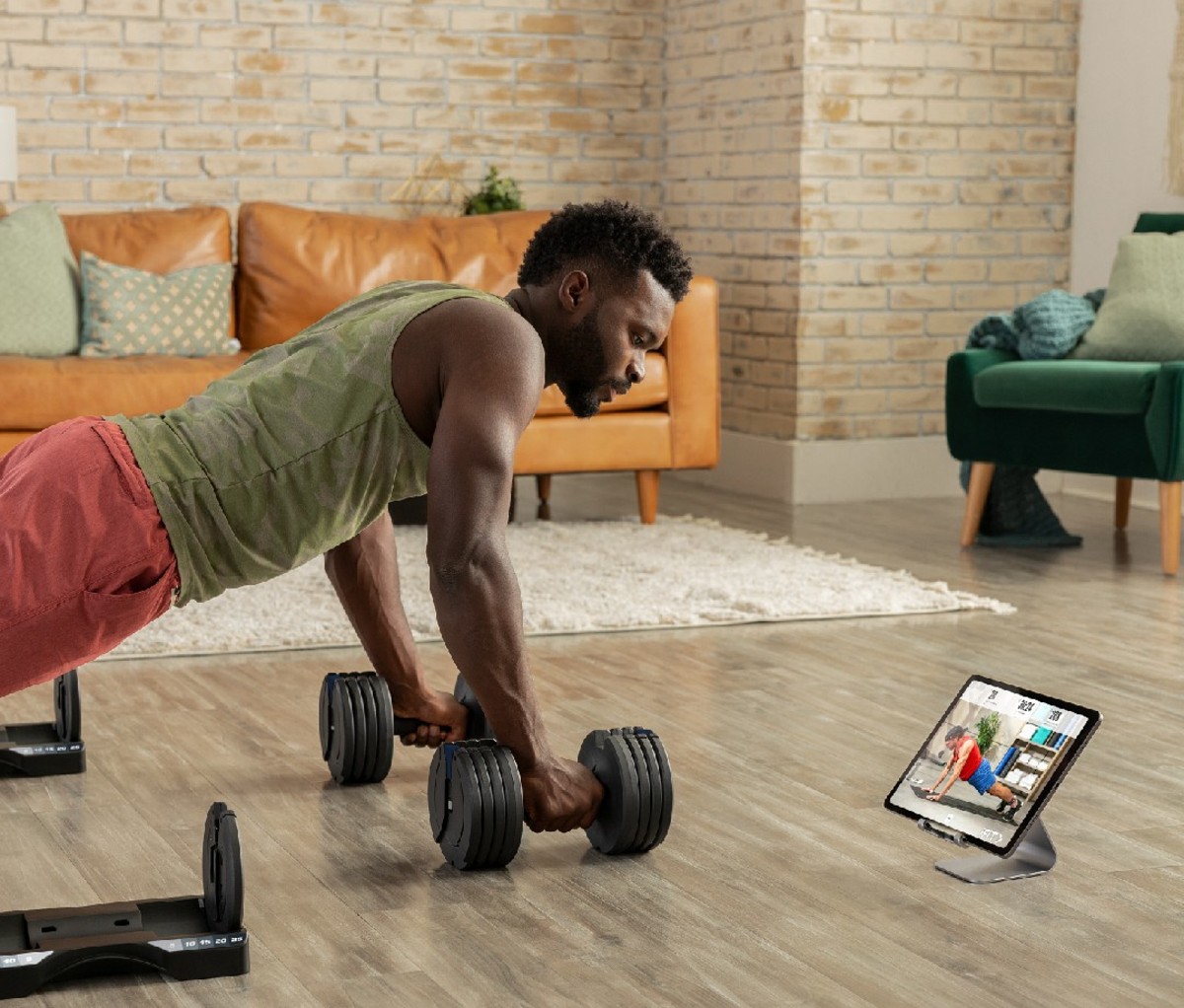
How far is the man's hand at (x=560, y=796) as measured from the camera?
2.35 m

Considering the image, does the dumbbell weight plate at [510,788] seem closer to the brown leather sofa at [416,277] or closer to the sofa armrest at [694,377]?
the brown leather sofa at [416,277]

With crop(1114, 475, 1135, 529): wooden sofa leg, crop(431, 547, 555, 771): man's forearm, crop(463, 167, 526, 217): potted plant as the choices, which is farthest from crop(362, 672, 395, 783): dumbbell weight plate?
crop(463, 167, 526, 217): potted plant

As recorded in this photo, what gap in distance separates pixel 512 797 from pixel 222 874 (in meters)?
0.42

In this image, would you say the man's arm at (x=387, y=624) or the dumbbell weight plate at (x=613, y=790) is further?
the man's arm at (x=387, y=624)

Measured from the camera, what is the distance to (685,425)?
5629 millimetres

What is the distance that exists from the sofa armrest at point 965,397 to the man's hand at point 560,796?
3.15m

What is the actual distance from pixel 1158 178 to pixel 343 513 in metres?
4.66

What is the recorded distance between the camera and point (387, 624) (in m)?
2.85

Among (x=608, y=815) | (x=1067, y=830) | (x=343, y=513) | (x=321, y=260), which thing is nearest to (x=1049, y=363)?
(x=321, y=260)

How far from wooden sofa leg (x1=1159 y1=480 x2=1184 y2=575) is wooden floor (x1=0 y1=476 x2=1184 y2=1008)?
0.75 m

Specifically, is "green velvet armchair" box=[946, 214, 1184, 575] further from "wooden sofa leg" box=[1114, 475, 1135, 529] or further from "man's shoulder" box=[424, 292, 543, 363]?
"man's shoulder" box=[424, 292, 543, 363]

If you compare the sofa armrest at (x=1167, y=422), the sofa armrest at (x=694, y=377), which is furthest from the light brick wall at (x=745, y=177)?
the sofa armrest at (x=1167, y=422)

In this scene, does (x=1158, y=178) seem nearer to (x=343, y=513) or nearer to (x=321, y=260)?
(x=321, y=260)

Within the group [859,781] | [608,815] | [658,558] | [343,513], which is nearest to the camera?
[343,513]
